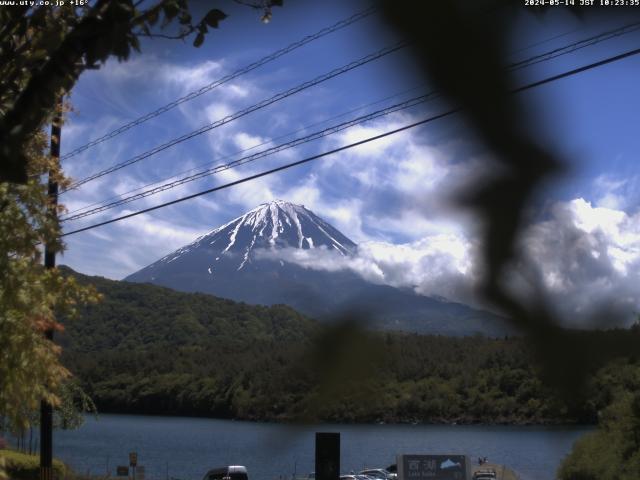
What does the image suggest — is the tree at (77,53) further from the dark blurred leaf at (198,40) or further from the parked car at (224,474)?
the parked car at (224,474)

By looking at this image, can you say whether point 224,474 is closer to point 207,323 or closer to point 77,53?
point 207,323

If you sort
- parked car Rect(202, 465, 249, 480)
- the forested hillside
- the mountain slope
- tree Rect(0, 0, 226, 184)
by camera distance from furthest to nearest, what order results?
parked car Rect(202, 465, 249, 480) → tree Rect(0, 0, 226, 184) → the mountain slope → the forested hillside

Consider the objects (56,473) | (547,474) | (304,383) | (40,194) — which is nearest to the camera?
(304,383)

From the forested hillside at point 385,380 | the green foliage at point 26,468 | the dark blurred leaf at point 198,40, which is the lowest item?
the green foliage at point 26,468

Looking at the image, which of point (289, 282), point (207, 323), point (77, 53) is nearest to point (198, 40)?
point (289, 282)

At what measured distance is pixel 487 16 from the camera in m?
0.89

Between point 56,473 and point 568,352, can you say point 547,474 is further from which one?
point 56,473

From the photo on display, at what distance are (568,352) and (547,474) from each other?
0.46 metres

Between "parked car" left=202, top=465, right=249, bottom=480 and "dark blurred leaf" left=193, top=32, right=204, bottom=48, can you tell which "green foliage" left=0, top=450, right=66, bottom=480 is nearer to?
"parked car" left=202, top=465, right=249, bottom=480

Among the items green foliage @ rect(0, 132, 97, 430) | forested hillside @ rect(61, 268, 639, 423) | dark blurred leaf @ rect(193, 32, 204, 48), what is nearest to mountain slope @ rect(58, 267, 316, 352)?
forested hillside @ rect(61, 268, 639, 423)

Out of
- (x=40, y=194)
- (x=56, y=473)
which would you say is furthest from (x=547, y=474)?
(x=56, y=473)

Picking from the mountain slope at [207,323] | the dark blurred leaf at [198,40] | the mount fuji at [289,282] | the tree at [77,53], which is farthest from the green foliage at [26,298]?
the dark blurred leaf at [198,40]

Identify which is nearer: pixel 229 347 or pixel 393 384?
pixel 393 384

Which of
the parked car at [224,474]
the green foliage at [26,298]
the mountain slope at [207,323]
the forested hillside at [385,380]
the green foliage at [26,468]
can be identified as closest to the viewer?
the forested hillside at [385,380]
